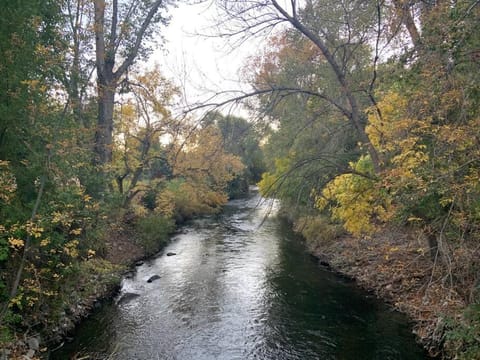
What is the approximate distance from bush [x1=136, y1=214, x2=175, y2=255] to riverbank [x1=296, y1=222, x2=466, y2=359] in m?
7.14

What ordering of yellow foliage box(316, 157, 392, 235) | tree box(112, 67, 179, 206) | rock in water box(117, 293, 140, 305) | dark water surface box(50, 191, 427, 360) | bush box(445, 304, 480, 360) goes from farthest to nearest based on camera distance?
tree box(112, 67, 179, 206) < rock in water box(117, 293, 140, 305) < yellow foliage box(316, 157, 392, 235) < dark water surface box(50, 191, 427, 360) < bush box(445, 304, 480, 360)

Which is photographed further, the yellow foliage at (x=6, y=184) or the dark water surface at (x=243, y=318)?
the dark water surface at (x=243, y=318)

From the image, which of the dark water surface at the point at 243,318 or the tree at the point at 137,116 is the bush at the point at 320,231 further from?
the tree at the point at 137,116

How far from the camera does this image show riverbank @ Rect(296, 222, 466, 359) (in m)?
7.19

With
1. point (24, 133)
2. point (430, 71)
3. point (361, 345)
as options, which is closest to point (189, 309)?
point (361, 345)

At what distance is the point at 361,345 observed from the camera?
7.84m

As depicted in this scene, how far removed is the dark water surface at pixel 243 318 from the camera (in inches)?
300

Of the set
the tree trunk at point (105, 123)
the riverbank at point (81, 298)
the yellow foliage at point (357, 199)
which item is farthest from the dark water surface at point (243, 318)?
the tree trunk at point (105, 123)

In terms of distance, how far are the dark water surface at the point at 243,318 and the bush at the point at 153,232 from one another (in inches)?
69.0

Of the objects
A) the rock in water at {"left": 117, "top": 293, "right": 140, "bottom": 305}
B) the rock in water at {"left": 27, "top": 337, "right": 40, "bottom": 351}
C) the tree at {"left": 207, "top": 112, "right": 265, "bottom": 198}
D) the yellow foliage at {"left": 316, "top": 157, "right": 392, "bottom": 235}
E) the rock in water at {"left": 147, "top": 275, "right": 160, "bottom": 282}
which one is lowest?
the rock in water at {"left": 117, "top": 293, "right": 140, "bottom": 305}

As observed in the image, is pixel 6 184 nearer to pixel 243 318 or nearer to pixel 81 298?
pixel 81 298

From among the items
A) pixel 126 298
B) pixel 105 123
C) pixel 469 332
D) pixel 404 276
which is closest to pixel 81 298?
pixel 126 298

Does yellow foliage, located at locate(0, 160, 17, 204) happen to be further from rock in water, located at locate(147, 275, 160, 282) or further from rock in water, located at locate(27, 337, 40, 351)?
rock in water, located at locate(147, 275, 160, 282)

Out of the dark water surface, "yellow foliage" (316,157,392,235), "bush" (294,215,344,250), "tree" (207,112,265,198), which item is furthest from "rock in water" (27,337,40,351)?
"bush" (294,215,344,250)
